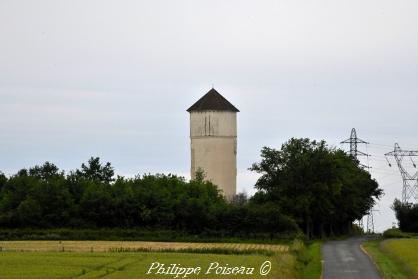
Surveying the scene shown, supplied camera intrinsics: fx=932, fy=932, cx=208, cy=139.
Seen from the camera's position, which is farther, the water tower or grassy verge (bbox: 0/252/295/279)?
the water tower

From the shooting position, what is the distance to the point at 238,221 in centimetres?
7706

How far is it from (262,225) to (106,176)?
162 ft

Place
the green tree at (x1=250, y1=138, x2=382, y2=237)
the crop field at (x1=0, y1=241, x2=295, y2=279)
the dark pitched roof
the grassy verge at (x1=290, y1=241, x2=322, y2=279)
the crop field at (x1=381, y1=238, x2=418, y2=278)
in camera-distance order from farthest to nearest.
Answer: the dark pitched roof
the green tree at (x1=250, y1=138, x2=382, y2=237)
the crop field at (x1=381, y1=238, x2=418, y2=278)
the grassy verge at (x1=290, y1=241, x2=322, y2=279)
the crop field at (x1=0, y1=241, x2=295, y2=279)

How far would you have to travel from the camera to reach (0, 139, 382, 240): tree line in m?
77.6

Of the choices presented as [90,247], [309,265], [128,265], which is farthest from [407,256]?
[90,247]

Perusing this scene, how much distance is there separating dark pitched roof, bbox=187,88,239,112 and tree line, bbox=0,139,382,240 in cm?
596

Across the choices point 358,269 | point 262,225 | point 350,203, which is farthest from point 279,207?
point 358,269

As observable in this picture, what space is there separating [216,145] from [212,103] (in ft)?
13.9

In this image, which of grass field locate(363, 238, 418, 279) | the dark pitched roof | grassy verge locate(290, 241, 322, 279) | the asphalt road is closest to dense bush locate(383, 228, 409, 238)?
the dark pitched roof

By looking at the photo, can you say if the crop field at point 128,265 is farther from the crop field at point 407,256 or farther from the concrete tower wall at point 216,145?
the concrete tower wall at point 216,145

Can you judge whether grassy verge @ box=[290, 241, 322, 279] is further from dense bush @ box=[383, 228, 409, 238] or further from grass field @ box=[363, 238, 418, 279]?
dense bush @ box=[383, 228, 409, 238]

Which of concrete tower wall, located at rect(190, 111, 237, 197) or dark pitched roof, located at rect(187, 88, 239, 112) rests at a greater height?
dark pitched roof, located at rect(187, 88, 239, 112)

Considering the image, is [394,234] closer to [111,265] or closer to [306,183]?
[306,183]

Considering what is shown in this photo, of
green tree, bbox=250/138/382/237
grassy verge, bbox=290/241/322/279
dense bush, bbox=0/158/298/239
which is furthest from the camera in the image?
green tree, bbox=250/138/382/237
